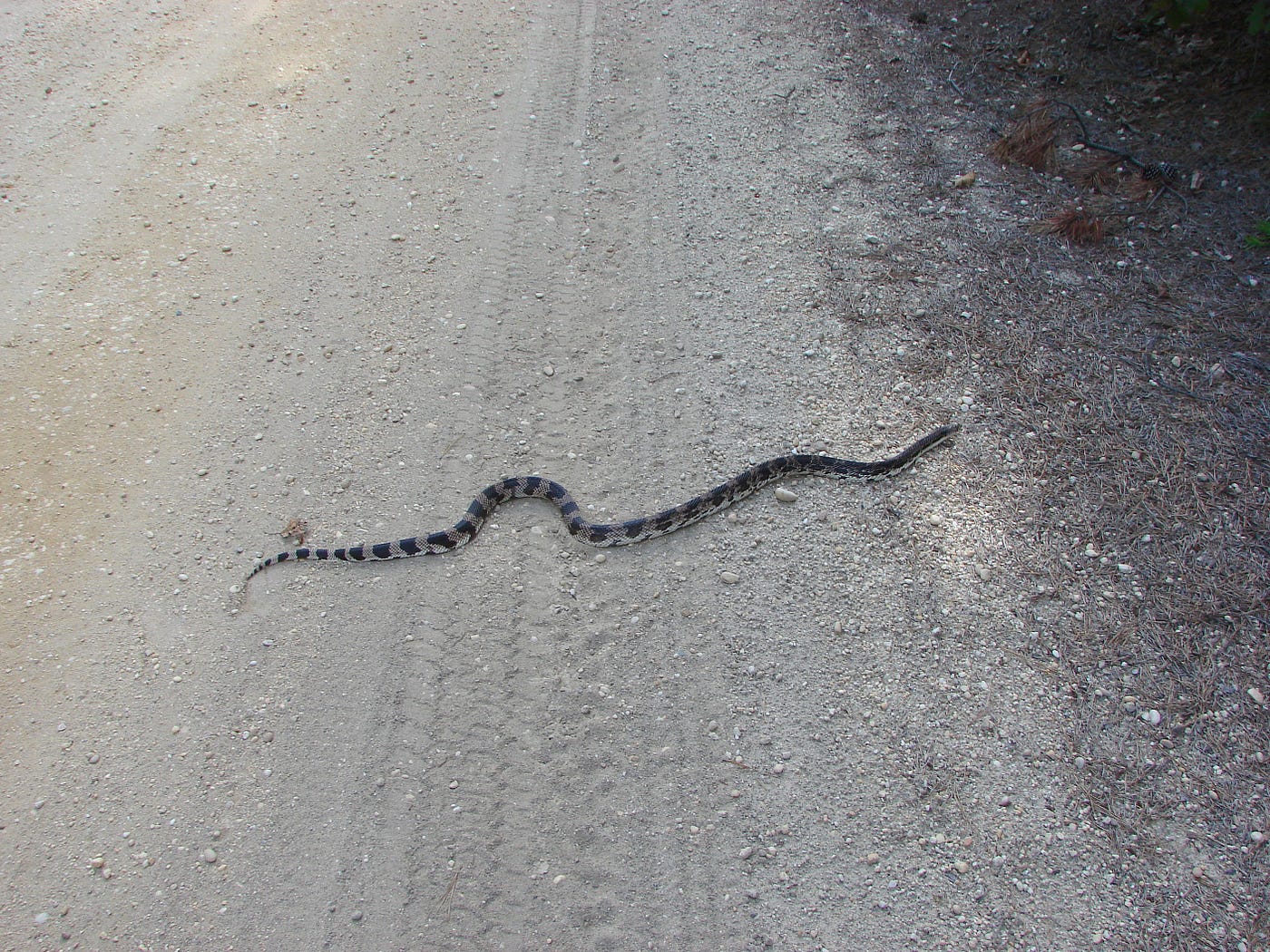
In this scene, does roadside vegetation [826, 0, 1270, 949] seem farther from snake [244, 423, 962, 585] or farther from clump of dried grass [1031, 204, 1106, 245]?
snake [244, 423, 962, 585]

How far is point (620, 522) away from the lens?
597cm

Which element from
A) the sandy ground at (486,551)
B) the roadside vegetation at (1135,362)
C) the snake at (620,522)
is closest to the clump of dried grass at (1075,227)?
the roadside vegetation at (1135,362)

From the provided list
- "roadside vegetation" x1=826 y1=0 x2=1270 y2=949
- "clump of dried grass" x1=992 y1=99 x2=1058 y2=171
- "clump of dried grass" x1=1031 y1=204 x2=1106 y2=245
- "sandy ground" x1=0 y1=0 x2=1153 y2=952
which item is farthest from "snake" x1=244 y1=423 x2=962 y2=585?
"clump of dried grass" x1=992 y1=99 x2=1058 y2=171

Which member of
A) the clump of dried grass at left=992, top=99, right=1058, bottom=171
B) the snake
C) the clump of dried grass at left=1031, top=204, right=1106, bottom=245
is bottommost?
the snake

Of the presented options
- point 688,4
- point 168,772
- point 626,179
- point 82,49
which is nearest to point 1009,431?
point 626,179

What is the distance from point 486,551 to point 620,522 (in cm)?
98

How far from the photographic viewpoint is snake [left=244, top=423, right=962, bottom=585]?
229 inches

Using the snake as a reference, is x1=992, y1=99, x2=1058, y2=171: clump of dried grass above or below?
above

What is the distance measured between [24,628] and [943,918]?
5646mm

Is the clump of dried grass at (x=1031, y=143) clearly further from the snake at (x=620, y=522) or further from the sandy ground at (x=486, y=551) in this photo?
the snake at (x=620, y=522)

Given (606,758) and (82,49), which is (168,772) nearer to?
(606,758)

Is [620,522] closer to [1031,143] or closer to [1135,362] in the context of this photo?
[1135,362]

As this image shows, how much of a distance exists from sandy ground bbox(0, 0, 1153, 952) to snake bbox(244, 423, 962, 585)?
0.13 meters

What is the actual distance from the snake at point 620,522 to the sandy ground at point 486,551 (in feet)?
0.41
